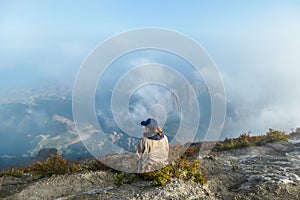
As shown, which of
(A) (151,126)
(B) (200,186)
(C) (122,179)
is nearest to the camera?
(B) (200,186)

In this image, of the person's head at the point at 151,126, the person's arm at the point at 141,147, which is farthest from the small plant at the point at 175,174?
the person's head at the point at 151,126

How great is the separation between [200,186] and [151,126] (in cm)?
270

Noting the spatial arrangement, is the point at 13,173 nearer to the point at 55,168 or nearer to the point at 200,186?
the point at 55,168

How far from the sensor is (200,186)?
35.6ft

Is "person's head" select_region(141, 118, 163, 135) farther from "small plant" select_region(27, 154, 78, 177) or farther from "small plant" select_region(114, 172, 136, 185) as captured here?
Answer: "small plant" select_region(27, 154, 78, 177)

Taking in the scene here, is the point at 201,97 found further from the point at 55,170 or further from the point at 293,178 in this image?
the point at 55,170

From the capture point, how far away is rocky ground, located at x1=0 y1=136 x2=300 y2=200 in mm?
10234

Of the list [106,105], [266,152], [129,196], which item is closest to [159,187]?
[129,196]

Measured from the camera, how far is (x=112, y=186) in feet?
38.2

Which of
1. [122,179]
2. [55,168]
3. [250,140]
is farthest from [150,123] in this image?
[250,140]

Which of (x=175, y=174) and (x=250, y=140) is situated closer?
(x=175, y=174)

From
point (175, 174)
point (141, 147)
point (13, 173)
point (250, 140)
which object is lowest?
point (13, 173)

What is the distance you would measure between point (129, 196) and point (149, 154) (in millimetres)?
2328

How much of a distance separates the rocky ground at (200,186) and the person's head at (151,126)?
5.96 feet
